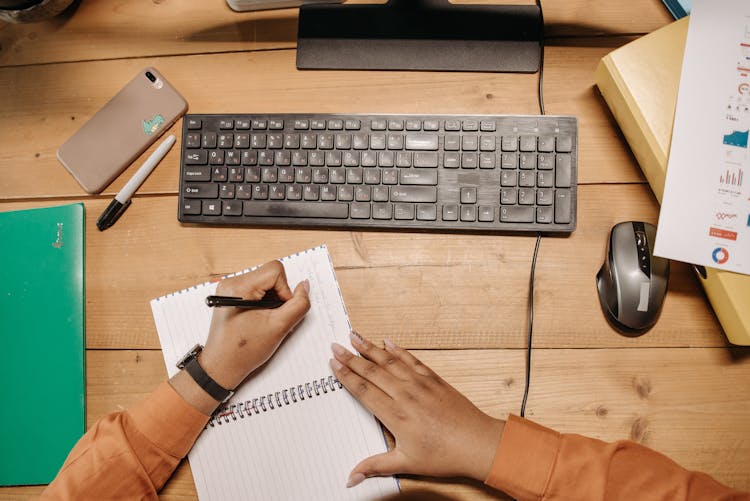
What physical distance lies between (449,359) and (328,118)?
1.22ft

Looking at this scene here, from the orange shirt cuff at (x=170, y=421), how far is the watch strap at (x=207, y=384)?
29 millimetres

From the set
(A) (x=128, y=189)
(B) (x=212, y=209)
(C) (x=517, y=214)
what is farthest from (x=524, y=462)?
(A) (x=128, y=189)

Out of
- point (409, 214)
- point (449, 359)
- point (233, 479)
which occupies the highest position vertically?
point (409, 214)

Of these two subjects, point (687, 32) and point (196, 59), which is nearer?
point (687, 32)

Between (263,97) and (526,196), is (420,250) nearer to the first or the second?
(526,196)

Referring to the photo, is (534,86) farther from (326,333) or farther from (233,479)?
(233,479)

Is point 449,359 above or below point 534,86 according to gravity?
below

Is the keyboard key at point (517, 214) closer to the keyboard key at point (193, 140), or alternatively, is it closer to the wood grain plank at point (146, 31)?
the wood grain plank at point (146, 31)

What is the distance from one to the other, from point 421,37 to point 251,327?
47cm

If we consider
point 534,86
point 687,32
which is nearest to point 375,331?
point 534,86

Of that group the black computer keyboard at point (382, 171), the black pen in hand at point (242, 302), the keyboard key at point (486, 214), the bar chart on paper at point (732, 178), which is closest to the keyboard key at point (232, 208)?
the black computer keyboard at point (382, 171)

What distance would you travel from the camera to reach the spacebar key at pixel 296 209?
0.68 m

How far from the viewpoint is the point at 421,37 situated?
0.72m

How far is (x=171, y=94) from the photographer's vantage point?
738 mm
